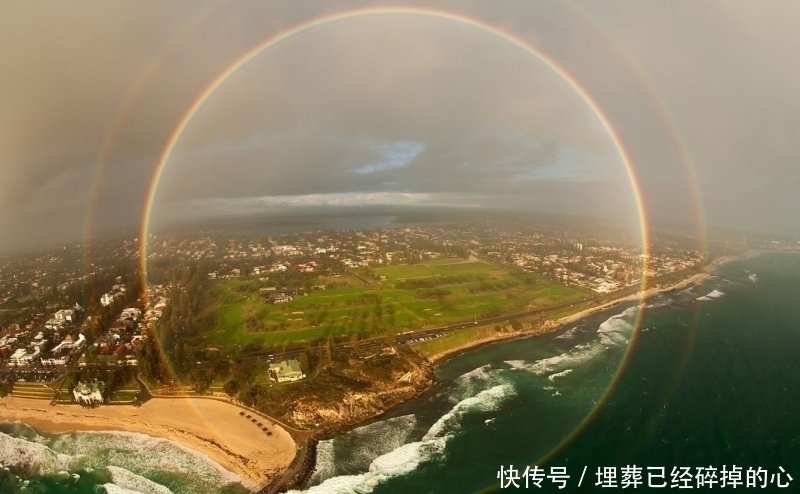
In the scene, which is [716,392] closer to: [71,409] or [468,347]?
[468,347]

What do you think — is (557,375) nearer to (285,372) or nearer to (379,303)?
(285,372)

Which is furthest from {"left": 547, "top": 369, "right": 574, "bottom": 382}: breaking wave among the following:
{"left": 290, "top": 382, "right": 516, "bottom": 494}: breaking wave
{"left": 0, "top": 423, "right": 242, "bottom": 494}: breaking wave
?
{"left": 0, "top": 423, "right": 242, "bottom": 494}: breaking wave

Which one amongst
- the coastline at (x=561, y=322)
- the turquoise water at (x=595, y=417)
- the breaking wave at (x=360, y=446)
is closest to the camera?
the turquoise water at (x=595, y=417)

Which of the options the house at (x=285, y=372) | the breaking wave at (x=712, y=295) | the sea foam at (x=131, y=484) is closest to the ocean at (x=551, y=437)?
the sea foam at (x=131, y=484)

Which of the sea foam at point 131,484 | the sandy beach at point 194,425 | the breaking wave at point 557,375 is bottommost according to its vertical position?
the sea foam at point 131,484

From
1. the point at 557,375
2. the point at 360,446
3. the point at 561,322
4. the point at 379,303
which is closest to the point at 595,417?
the point at 557,375

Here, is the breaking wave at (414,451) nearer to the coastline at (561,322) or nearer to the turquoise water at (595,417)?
the turquoise water at (595,417)

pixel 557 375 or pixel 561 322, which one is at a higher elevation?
pixel 561 322
